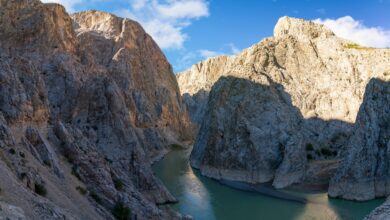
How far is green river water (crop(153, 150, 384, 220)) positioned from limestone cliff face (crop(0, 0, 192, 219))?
18.5 feet

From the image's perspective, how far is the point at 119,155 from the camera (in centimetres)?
4697

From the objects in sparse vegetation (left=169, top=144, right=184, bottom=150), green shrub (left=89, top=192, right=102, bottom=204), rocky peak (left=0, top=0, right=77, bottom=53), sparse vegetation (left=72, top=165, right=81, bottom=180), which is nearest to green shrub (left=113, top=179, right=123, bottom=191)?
green shrub (left=89, top=192, right=102, bottom=204)

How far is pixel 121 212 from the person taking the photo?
98.8 ft

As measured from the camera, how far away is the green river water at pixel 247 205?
47.6 metres

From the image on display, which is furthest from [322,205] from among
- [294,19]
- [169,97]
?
[169,97]

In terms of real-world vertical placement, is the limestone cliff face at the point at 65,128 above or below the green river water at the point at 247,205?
above

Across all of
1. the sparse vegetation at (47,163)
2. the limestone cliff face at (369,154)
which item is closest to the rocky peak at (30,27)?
the sparse vegetation at (47,163)

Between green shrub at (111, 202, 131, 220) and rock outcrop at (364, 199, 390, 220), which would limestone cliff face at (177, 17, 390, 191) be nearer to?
green shrub at (111, 202, 131, 220)

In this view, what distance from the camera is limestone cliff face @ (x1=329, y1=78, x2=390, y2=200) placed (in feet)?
176

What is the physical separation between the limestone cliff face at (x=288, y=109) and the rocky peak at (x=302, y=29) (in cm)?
19

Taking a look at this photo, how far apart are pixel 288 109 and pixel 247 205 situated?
24.8 m

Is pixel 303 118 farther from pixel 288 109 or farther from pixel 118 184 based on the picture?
pixel 118 184

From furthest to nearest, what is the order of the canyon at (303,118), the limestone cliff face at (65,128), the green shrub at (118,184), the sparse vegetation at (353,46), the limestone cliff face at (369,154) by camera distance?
the sparse vegetation at (353,46) → the canyon at (303,118) → the limestone cliff face at (369,154) → the green shrub at (118,184) → the limestone cliff face at (65,128)

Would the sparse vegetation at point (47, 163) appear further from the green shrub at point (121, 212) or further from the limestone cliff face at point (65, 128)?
the green shrub at point (121, 212)
